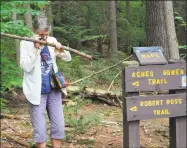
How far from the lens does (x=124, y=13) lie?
2744 centimetres

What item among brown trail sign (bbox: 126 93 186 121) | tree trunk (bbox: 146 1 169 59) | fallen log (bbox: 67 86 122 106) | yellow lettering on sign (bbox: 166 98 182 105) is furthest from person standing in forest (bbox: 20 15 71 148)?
tree trunk (bbox: 146 1 169 59)

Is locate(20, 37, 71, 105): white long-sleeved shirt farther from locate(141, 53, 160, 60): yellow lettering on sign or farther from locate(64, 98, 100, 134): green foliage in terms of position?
locate(64, 98, 100, 134): green foliage

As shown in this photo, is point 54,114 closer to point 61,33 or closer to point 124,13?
point 61,33

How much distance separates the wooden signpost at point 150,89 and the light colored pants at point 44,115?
0.97 metres

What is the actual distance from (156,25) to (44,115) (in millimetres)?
6209

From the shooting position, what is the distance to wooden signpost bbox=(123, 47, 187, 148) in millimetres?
4074

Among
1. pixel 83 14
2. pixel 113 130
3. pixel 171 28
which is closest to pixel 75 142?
pixel 113 130

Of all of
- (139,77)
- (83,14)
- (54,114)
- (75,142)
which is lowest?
(75,142)

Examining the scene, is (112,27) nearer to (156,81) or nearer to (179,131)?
(179,131)

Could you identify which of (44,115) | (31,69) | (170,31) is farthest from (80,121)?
(170,31)

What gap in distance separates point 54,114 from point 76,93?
457 centimetres

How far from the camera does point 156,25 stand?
10.1 metres

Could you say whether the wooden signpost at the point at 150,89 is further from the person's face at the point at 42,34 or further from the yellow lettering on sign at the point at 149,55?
the person's face at the point at 42,34

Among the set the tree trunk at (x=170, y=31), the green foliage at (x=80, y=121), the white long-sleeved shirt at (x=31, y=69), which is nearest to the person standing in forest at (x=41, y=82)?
the white long-sleeved shirt at (x=31, y=69)
